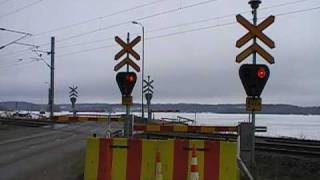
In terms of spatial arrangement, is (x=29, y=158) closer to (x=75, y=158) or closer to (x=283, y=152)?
(x=75, y=158)

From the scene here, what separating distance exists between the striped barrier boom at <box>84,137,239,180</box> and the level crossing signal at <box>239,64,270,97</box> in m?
1.57

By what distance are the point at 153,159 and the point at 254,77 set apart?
106 inches

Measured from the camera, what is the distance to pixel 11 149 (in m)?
21.4

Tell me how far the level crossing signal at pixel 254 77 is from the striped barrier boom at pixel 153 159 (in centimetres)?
157

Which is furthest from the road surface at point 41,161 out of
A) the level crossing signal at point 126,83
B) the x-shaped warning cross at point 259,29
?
the x-shaped warning cross at point 259,29

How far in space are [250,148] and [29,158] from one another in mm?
7751

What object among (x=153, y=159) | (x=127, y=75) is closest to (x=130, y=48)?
(x=127, y=75)

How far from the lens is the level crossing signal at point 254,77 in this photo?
12.6 meters

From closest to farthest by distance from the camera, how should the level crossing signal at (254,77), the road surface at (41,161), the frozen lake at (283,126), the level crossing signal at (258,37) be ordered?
the level crossing signal at (254,77), the level crossing signal at (258,37), the road surface at (41,161), the frozen lake at (283,126)

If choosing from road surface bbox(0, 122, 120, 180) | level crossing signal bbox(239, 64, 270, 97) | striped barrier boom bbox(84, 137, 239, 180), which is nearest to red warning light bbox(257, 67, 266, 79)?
level crossing signal bbox(239, 64, 270, 97)

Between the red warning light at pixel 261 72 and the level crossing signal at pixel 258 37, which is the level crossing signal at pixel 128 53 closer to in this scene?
the level crossing signal at pixel 258 37

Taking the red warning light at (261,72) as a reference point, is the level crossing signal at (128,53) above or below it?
above

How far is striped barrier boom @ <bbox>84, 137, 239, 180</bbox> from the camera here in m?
11.7

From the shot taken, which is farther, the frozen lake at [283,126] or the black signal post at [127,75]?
the frozen lake at [283,126]
